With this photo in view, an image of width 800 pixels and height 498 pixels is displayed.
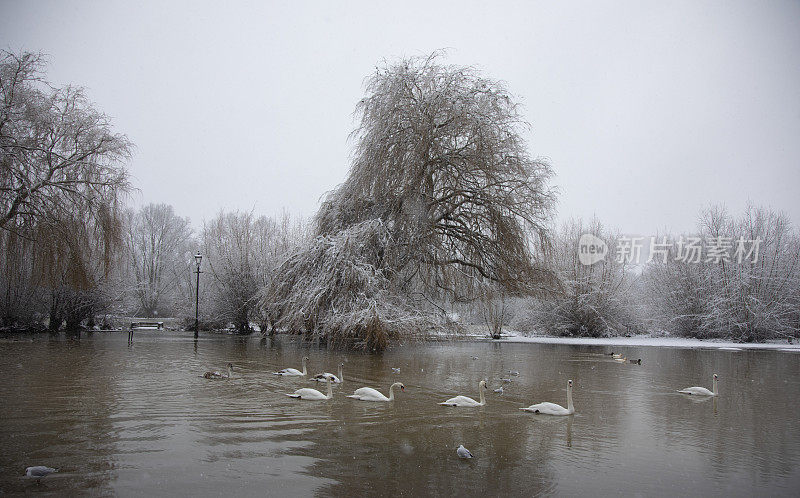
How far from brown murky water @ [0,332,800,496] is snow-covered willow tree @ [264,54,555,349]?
22.1ft

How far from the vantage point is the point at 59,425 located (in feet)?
22.9

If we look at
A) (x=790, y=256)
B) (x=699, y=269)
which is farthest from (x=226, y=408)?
(x=790, y=256)

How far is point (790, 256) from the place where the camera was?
30.3 meters

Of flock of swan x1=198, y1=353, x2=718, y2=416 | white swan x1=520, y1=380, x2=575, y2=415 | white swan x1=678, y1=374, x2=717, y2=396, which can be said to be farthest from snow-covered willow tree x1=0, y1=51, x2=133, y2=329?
white swan x1=678, y1=374, x2=717, y2=396

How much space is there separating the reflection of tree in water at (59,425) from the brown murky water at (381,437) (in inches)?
0.9

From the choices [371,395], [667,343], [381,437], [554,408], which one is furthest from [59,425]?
[667,343]

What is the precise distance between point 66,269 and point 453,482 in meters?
17.2

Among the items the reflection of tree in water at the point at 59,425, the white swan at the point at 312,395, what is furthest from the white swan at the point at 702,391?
the reflection of tree in water at the point at 59,425

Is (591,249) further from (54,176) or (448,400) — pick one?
(54,176)

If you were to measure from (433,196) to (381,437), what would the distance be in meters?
14.2

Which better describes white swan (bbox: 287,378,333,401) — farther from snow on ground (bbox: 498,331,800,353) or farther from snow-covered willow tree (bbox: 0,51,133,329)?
snow on ground (bbox: 498,331,800,353)

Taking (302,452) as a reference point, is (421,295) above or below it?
above

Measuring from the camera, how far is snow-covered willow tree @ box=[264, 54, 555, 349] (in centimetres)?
1925

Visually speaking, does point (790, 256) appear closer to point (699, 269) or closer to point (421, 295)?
point (699, 269)
